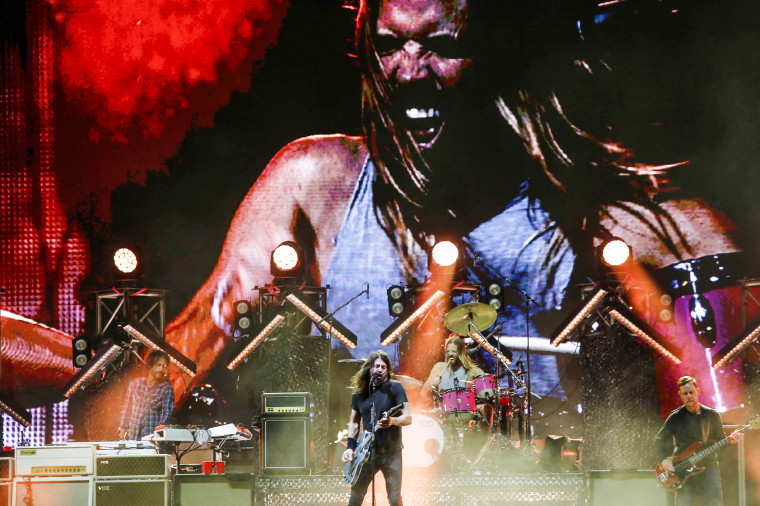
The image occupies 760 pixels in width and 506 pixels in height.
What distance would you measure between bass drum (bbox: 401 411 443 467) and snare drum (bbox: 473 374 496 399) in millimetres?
539

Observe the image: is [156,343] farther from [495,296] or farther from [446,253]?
[495,296]

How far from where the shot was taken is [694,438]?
267 inches

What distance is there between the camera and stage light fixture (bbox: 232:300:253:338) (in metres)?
9.02

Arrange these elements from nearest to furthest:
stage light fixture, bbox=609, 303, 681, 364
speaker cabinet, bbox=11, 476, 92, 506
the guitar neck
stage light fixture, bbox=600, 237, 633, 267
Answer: the guitar neck, speaker cabinet, bbox=11, 476, 92, 506, stage light fixture, bbox=609, 303, 681, 364, stage light fixture, bbox=600, 237, 633, 267

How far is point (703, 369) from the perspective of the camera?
31.0 feet

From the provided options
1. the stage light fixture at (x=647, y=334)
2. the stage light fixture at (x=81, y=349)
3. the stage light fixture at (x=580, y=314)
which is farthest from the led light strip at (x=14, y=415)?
the stage light fixture at (x=647, y=334)

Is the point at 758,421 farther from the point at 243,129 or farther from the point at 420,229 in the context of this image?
the point at 243,129

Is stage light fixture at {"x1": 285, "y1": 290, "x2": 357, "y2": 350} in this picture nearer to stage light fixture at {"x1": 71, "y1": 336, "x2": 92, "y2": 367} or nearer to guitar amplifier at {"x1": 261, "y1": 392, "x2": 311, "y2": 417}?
guitar amplifier at {"x1": 261, "y1": 392, "x2": 311, "y2": 417}

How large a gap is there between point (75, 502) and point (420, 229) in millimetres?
4660

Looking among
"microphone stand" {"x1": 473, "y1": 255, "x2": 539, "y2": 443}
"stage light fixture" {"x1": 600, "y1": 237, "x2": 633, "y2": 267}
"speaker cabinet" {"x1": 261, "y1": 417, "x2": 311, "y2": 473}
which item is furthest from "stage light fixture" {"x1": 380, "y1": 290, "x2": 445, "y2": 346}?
"stage light fixture" {"x1": 600, "y1": 237, "x2": 633, "y2": 267}

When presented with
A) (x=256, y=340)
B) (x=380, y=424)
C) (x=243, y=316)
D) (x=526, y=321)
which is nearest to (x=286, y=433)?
(x=256, y=340)

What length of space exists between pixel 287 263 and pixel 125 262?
176cm

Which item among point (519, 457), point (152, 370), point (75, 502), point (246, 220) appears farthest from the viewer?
point (246, 220)

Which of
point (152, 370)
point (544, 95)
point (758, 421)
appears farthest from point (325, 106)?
point (758, 421)
